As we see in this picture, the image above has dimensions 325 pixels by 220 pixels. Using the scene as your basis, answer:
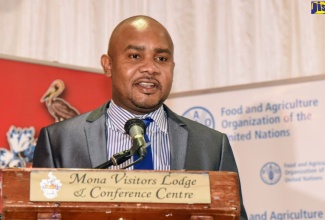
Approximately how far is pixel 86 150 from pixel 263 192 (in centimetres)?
157

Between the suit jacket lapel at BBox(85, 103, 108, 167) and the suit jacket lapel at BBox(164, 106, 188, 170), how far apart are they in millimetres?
246

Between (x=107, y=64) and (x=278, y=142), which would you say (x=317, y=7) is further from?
(x=107, y=64)

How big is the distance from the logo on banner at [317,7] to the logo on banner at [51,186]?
9.40ft

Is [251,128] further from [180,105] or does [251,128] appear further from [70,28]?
[70,28]

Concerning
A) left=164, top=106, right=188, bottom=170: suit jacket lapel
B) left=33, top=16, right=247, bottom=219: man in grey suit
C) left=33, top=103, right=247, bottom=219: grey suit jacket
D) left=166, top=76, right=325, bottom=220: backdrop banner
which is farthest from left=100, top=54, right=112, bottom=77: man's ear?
left=166, top=76, right=325, bottom=220: backdrop banner

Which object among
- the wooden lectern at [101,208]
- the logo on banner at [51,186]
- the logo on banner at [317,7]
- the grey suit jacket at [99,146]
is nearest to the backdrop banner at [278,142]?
the logo on banner at [317,7]

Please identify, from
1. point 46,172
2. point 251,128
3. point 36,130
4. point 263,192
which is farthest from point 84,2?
point 46,172

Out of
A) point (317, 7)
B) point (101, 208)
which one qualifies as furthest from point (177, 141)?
point (317, 7)

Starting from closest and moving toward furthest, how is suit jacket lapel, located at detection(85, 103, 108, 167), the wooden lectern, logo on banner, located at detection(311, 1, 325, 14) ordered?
the wooden lectern, suit jacket lapel, located at detection(85, 103, 108, 167), logo on banner, located at detection(311, 1, 325, 14)

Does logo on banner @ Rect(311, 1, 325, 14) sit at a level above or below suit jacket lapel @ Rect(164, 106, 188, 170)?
above

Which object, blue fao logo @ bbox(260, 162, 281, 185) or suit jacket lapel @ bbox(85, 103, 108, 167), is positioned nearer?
suit jacket lapel @ bbox(85, 103, 108, 167)

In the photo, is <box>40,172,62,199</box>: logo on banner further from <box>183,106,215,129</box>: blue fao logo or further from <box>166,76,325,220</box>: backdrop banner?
<box>183,106,215,129</box>: blue fao logo

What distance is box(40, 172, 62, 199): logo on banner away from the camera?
175cm

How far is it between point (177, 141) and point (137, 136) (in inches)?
23.0
